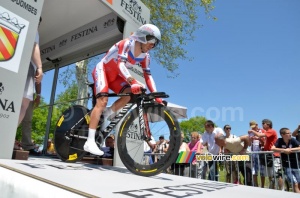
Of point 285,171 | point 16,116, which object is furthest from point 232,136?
point 16,116

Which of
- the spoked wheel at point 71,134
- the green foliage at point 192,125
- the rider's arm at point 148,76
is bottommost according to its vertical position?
the spoked wheel at point 71,134

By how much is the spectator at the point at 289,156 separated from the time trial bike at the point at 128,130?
143 inches

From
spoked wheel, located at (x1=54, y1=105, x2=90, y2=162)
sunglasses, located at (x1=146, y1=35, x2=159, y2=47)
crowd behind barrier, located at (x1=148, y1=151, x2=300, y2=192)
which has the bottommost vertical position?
crowd behind barrier, located at (x1=148, y1=151, x2=300, y2=192)

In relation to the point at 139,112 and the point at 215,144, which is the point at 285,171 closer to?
the point at 215,144

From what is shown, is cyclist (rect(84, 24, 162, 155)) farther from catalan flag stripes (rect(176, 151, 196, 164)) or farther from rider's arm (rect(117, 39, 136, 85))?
catalan flag stripes (rect(176, 151, 196, 164))

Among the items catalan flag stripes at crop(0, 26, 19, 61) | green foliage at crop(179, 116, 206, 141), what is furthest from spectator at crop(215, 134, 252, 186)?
green foliage at crop(179, 116, 206, 141)

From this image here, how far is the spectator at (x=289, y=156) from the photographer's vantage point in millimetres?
5484

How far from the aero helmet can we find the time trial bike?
0.75 m

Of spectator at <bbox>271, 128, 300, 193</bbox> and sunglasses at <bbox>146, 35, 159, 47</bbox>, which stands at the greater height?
sunglasses at <bbox>146, 35, 159, 47</bbox>

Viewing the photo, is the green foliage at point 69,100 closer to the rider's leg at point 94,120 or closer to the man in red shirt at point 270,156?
the rider's leg at point 94,120

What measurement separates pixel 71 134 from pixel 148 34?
6.02 ft

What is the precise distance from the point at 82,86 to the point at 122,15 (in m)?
7.78

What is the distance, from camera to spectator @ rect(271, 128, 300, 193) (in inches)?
216

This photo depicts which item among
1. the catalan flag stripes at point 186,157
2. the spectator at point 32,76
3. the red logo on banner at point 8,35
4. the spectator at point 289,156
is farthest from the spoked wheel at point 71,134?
the spectator at point 289,156
